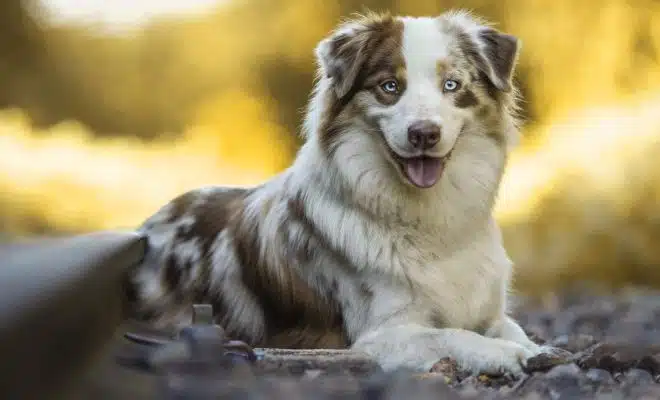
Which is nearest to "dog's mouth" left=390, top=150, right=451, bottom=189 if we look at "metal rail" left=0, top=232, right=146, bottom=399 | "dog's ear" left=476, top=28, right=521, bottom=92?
"dog's ear" left=476, top=28, right=521, bottom=92

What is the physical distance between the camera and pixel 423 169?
118 inches

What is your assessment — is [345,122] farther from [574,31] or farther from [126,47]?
[574,31]

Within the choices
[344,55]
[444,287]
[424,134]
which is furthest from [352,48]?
[444,287]

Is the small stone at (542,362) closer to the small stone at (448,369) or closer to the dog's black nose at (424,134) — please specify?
the small stone at (448,369)

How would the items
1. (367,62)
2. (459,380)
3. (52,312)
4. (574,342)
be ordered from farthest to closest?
(574,342), (367,62), (459,380), (52,312)

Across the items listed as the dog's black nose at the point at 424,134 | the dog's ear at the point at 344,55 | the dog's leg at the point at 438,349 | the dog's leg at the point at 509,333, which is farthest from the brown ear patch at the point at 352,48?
the dog's leg at the point at 509,333

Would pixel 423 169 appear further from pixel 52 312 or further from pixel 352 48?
pixel 52 312

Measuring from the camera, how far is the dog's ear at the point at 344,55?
3.09m

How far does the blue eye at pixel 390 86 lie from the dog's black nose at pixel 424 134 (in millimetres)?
239

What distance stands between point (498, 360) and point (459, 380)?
136 mm

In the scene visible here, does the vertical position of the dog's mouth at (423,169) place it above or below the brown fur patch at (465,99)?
below

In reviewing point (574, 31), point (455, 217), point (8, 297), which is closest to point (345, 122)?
point (455, 217)

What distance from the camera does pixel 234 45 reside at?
217 inches

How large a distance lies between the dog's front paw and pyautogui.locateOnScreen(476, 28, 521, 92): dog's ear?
977 mm
